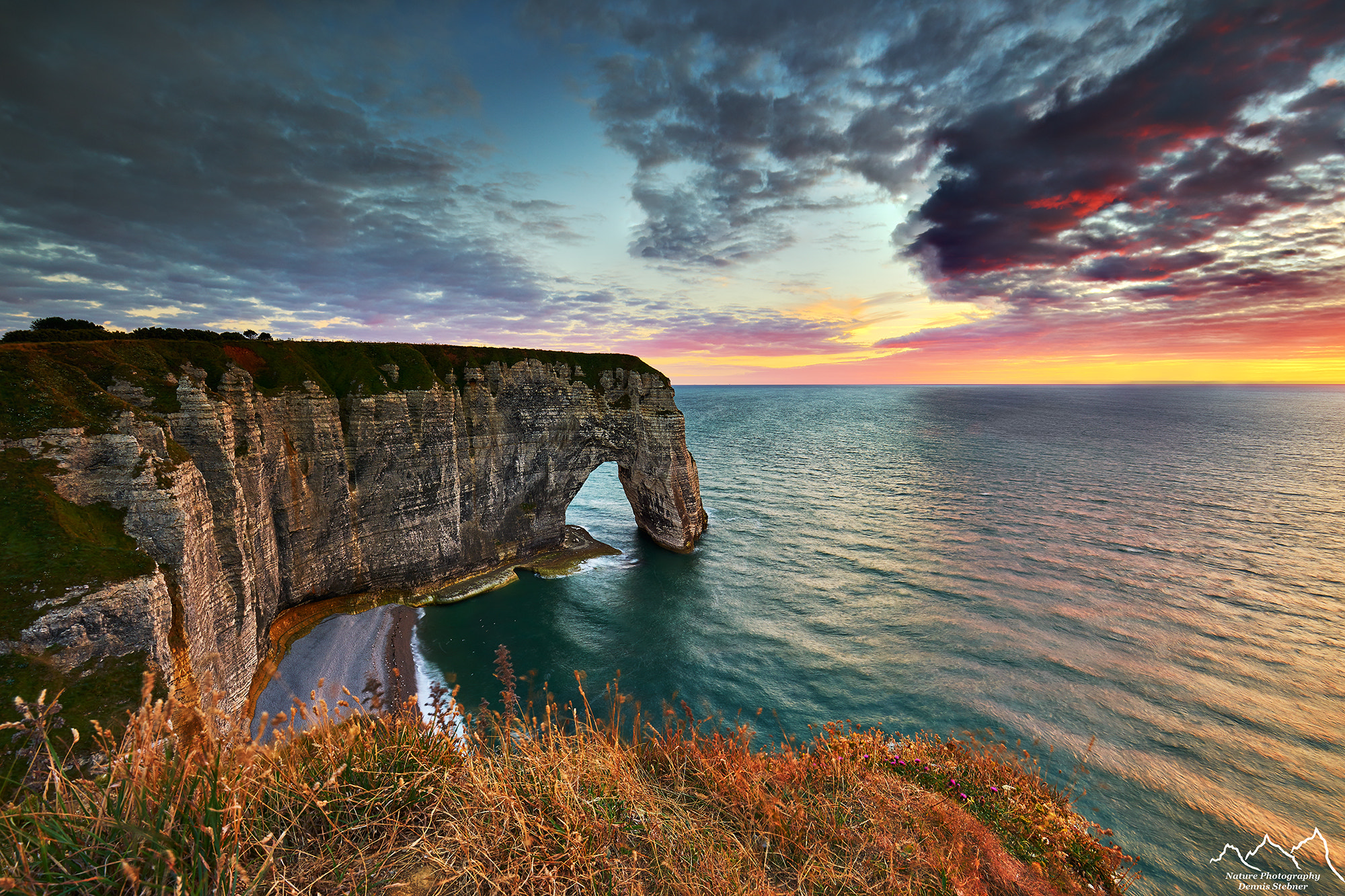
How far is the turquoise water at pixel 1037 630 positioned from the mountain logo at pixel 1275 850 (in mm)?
212

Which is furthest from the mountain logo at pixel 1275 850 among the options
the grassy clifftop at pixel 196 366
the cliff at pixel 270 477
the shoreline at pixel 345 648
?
the grassy clifftop at pixel 196 366

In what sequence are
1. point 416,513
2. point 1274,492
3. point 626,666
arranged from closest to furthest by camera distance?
point 626,666
point 416,513
point 1274,492

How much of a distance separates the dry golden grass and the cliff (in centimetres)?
160

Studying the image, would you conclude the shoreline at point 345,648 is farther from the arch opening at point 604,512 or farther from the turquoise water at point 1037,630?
the arch opening at point 604,512

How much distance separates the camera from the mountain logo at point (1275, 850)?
588 inches

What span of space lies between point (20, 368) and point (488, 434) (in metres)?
21.5

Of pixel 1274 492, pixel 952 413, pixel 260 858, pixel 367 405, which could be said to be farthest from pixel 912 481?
pixel 952 413

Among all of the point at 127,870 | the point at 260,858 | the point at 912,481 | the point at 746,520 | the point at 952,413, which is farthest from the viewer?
the point at 952,413

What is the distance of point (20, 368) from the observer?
51.6 feet

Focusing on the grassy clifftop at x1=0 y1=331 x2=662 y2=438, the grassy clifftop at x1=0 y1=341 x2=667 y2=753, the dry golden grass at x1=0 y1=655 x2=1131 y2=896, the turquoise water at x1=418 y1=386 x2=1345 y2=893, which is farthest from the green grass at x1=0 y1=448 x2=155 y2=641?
the turquoise water at x1=418 y1=386 x2=1345 y2=893

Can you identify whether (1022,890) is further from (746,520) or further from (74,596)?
(746,520)

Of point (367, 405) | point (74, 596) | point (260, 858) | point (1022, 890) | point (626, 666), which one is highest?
point (367, 405)

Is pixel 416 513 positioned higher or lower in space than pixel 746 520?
higher

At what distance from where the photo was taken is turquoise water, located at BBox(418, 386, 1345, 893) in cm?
1811
